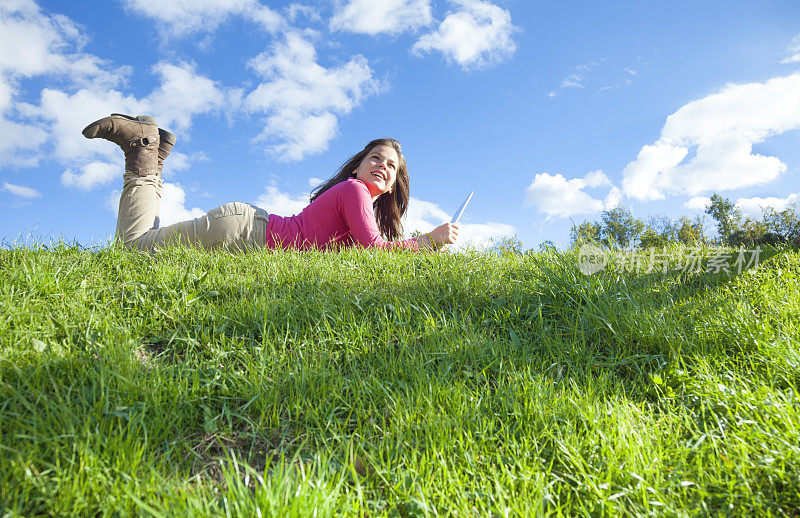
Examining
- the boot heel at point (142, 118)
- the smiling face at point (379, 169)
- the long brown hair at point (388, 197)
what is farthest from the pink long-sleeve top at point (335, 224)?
the boot heel at point (142, 118)

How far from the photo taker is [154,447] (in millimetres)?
1888

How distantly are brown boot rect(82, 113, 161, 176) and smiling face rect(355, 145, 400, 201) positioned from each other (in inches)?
91.9

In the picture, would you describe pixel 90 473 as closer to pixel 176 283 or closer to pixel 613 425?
pixel 176 283

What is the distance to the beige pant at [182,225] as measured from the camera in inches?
184

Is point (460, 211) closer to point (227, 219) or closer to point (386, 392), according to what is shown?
point (227, 219)

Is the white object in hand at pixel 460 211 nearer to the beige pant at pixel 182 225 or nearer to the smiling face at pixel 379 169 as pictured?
the smiling face at pixel 379 169

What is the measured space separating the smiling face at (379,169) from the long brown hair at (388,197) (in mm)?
329

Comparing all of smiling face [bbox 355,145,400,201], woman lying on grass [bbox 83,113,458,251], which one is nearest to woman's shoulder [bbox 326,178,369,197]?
woman lying on grass [bbox 83,113,458,251]

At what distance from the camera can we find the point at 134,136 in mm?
4965

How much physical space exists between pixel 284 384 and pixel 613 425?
155 cm

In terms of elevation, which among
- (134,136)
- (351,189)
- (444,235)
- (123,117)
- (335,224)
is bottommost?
(444,235)

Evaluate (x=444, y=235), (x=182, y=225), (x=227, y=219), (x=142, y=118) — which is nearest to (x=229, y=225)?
(x=227, y=219)

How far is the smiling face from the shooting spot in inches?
224

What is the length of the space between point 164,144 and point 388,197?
110 inches
